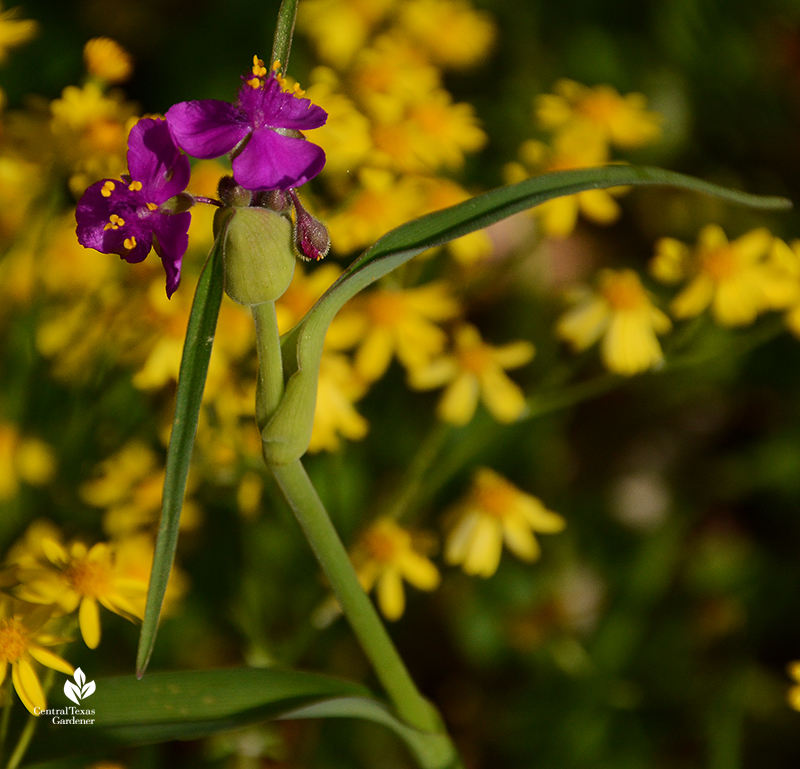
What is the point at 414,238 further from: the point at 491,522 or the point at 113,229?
the point at 491,522

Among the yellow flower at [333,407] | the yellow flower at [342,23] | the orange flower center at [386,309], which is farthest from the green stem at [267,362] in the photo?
the yellow flower at [342,23]

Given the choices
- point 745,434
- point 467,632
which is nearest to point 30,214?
point 467,632

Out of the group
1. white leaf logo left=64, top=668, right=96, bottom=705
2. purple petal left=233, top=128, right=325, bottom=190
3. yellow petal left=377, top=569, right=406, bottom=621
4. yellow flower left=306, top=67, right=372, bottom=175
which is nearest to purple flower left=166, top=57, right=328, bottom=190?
purple petal left=233, top=128, right=325, bottom=190

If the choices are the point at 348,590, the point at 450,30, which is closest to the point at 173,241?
the point at 348,590

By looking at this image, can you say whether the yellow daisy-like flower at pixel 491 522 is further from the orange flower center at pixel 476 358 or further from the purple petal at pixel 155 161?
the purple petal at pixel 155 161

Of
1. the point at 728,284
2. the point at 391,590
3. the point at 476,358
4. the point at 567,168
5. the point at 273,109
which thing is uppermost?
the point at 273,109

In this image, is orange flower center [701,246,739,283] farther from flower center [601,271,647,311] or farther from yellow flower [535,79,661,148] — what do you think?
yellow flower [535,79,661,148]
